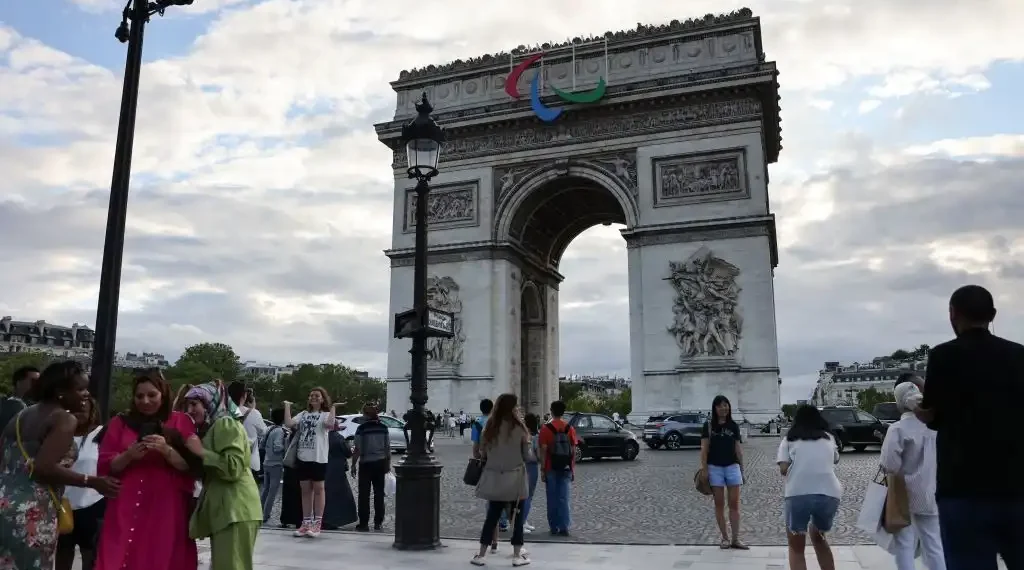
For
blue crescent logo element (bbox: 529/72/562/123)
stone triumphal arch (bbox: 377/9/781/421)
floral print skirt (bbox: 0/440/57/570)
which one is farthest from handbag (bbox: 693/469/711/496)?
blue crescent logo element (bbox: 529/72/562/123)

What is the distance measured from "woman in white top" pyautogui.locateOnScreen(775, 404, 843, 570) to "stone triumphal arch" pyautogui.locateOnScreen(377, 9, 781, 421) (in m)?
19.5

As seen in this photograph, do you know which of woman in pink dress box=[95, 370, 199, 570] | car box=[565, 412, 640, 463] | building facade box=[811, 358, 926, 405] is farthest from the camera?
building facade box=[811, 358, 926, 405]

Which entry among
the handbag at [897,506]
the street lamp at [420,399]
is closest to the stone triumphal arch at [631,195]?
the street lamp at [420,399]

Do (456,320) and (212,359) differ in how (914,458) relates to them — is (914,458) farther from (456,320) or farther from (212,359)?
(212,359)

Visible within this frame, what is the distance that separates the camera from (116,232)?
571 cm

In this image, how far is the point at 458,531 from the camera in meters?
9.02

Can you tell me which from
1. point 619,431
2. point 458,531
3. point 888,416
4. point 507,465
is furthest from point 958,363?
point 888,416

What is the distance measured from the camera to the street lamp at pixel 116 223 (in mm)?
5387

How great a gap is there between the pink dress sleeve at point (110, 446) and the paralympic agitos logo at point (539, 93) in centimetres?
2500

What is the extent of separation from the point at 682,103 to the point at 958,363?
24955mm

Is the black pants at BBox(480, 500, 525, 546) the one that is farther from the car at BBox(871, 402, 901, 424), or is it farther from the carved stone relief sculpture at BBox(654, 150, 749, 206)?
the carved stone relief sculpture at BBox(654, 150, 749, 206)

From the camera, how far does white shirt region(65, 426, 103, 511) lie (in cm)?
527

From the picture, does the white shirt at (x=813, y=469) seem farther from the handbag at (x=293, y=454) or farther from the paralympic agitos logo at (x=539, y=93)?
the paralympic agitos logo at (x=539, y=93)

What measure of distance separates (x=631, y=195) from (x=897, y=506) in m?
23.2
